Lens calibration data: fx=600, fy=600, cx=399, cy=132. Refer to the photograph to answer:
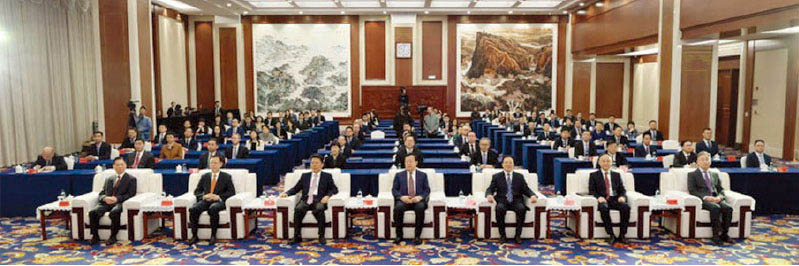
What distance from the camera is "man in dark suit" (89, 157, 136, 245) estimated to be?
6.99 m

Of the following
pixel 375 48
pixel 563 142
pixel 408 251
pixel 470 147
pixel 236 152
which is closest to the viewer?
pixel 408 251

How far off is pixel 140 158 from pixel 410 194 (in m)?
4.64

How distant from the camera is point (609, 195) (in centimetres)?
721

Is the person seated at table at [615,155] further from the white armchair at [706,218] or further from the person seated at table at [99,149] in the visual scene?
the person seated at table at [99,149]

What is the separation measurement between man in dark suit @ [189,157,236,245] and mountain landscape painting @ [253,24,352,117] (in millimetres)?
17274

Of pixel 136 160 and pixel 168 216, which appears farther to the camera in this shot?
pixel 136 160

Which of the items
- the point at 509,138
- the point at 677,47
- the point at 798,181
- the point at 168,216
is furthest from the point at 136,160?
the point at 677,47

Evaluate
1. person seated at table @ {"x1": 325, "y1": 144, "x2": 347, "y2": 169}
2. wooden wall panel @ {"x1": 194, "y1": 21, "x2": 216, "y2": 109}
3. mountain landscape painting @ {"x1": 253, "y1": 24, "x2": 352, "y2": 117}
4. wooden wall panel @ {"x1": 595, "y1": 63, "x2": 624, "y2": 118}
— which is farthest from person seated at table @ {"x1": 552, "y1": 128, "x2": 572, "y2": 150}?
wooden wall panel @ {"x1": 194, "y1": 21, "x2": 216, "y2": 109}

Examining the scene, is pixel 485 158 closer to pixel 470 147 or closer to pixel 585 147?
pixel 470 147

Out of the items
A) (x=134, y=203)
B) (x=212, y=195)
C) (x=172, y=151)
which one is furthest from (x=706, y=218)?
(x=172, y=151)

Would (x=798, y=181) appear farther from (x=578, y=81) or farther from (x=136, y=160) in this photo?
(x=578, y=81)

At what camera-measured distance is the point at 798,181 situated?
27.4ft

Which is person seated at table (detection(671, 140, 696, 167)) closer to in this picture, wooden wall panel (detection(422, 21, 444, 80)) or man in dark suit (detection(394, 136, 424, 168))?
man in dark suit (detection(394, 136, 424, 168))

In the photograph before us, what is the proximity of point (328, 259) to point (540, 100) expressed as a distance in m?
20.0
